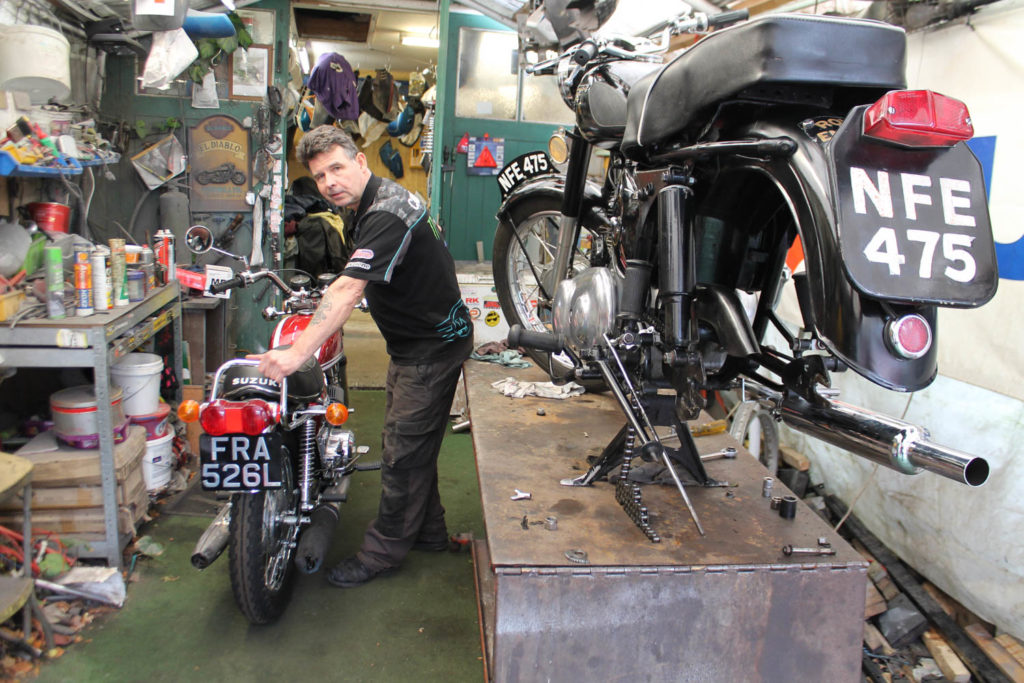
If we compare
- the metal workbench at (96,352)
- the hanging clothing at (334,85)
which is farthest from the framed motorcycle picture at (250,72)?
the metal workbench at (96,352)

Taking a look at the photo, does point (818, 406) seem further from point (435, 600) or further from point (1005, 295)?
point (435, 600)

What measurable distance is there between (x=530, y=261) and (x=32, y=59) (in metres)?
2.35

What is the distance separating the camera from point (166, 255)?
148 inches

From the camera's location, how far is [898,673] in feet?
8.54

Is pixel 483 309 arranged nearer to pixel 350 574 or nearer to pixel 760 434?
pixel 760 434

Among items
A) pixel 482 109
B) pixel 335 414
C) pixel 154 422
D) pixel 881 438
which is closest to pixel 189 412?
pixel 335 414

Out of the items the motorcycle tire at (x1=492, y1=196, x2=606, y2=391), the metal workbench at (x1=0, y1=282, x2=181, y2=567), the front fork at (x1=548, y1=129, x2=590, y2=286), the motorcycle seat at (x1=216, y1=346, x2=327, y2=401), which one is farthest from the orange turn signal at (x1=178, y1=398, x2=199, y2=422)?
the motorcycle tire at (x1=492, y1=196, x2=606, y2=391)

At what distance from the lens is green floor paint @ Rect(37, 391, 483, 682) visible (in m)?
2.40

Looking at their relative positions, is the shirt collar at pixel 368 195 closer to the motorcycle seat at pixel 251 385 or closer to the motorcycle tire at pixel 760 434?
the motorcycle seat at pixel 251 385

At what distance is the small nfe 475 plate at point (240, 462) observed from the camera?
2.34 meters

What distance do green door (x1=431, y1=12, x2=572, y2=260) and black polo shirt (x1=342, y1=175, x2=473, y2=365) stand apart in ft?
10.5

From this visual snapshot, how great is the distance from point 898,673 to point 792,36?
2.23m

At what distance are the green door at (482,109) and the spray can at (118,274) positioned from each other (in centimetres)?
299

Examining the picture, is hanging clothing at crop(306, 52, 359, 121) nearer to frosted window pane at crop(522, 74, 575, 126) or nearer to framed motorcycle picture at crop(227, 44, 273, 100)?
framed motorcycle picture at crop(227, 44, 273, 100)
